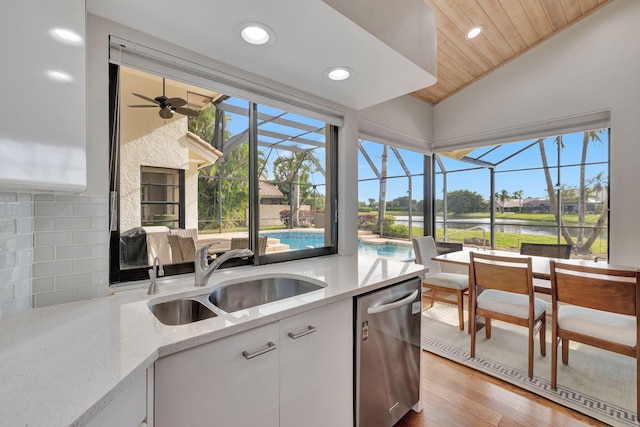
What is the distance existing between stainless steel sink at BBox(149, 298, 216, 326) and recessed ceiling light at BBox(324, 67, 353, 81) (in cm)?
155

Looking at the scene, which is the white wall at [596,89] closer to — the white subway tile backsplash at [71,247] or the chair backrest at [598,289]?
the chair backrest at [598,289]

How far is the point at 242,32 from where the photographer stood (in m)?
1.38

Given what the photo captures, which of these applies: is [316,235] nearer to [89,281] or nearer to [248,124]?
[248,124]

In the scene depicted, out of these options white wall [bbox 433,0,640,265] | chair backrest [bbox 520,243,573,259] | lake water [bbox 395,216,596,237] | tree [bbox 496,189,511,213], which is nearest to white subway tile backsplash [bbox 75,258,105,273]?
lake water [bbox 395,216,596,237]

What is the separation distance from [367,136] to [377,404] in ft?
8.32

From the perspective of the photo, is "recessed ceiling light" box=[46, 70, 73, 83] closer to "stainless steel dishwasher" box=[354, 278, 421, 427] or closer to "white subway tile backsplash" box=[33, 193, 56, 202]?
"white subway tile backsplash" box=[33, 193, 56, 202]

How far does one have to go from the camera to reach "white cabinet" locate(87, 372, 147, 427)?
2.08ft

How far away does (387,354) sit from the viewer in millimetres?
1537

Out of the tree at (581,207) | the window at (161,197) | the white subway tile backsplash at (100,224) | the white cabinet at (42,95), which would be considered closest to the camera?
the white cabinet at (42,95)

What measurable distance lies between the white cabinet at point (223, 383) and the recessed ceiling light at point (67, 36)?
1010mm

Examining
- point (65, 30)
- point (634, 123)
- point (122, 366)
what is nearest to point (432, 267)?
point (634, 123)

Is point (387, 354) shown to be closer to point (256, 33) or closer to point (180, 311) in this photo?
point (180, 311)

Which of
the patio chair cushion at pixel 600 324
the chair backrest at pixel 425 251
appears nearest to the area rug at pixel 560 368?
the patio chair cushion at pixel 600 324

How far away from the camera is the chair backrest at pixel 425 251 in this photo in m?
3.32
